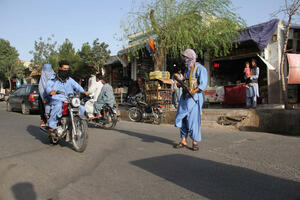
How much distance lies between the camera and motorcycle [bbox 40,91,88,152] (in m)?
4.48

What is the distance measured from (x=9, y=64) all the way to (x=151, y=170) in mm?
43352

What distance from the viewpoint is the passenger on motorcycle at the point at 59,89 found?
16.1ft

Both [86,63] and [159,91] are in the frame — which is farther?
[86,63]

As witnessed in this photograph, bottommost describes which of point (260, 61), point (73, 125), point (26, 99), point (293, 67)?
point (73, 125)

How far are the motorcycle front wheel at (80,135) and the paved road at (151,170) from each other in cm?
18

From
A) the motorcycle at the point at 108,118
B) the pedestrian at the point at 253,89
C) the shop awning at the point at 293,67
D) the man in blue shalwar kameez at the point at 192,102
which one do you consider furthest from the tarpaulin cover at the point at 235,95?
the man in blue shalwar kameez at the point at 192,102

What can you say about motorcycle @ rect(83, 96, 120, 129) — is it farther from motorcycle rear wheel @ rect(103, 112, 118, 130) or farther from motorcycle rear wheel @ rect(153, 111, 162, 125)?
motorcycle rear wheel @ rect(153, 111, 162, 125)

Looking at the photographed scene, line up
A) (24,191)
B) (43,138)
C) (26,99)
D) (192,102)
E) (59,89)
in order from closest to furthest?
(24,191) → (192,102) → (59,89) → (43,138) → (26,99)

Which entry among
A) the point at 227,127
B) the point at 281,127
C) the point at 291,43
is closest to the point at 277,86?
the point at 291,43

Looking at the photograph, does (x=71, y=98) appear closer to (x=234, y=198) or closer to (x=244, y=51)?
(x=234, y=198)

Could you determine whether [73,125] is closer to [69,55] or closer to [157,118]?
[157,118]

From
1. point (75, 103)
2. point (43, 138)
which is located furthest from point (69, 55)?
point (75, 103)

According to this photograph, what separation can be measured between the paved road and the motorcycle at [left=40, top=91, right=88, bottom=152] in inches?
9.6

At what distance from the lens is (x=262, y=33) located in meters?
11.0
